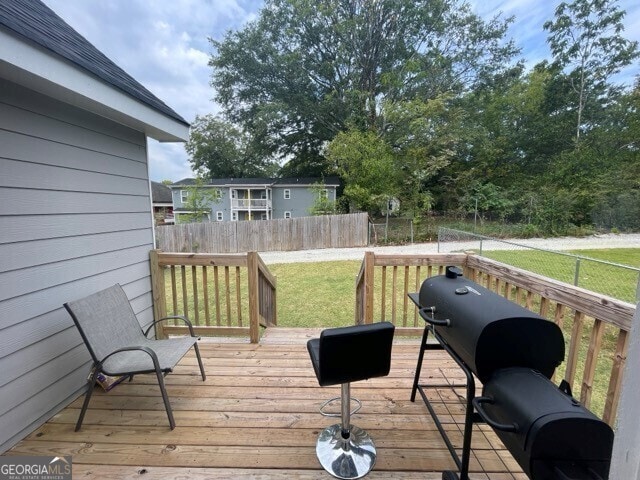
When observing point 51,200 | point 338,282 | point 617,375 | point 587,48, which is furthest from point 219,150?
point 617,375

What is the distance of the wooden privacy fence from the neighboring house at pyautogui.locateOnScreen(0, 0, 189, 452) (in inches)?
371

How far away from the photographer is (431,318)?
1.70 metres

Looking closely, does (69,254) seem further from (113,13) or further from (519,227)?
(519,227)

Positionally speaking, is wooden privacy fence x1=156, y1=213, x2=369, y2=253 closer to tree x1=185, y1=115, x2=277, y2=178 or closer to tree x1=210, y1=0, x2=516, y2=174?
tree x1=210, y1=0, x2=516, y2=174

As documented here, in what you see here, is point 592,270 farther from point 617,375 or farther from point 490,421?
point 490,421

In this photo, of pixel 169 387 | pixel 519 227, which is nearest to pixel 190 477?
pixel 169 387

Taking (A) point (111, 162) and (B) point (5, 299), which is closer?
(B) point (5, 299)

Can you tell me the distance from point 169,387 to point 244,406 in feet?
2.24

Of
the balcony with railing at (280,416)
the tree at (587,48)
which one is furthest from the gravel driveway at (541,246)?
the balcony with railing at (280,416)

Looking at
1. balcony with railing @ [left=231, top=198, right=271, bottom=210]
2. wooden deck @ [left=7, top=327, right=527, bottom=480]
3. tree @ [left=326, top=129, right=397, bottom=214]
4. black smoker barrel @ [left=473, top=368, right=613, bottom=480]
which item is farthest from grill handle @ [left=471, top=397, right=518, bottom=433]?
balcony with railing @ [left=231, top=198, right=271, bottom=210]

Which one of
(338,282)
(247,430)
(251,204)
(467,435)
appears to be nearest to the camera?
(467,435)

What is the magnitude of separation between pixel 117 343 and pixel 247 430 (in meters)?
1.17

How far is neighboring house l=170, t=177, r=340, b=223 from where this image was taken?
69.8ft

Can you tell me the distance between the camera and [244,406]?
2.07 metres
